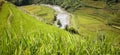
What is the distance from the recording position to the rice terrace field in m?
4.09

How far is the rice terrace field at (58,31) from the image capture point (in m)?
4.09

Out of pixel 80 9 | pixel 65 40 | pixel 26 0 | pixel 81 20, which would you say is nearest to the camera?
pixel 65 40

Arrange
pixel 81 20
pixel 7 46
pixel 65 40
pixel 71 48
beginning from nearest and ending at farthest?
1. pixel 7 46
2. pixel 71 48
3. pixel 65 40
4. pixel 81 20

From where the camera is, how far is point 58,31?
4.52 m

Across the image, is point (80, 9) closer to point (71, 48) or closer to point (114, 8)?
point (114, 8)

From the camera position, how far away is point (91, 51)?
4.48 m

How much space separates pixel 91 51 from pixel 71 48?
41 centimetres

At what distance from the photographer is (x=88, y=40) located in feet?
15.7

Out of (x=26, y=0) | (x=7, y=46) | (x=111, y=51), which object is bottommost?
(x=26, y=0)

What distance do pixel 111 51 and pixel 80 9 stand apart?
165459mm

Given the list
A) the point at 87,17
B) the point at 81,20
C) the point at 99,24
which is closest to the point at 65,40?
the point at 99,24

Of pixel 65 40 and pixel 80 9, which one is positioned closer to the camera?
pixel 65 40

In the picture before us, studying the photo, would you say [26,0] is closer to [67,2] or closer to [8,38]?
[67,2]

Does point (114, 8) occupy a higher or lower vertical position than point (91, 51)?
lower
